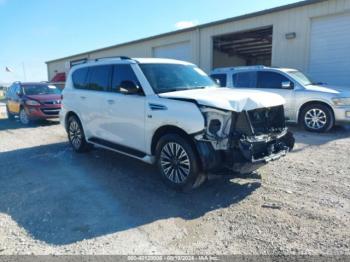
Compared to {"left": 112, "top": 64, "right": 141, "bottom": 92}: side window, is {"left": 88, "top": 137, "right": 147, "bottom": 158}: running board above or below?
below

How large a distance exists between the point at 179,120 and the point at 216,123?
1.74ft

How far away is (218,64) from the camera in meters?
21.9

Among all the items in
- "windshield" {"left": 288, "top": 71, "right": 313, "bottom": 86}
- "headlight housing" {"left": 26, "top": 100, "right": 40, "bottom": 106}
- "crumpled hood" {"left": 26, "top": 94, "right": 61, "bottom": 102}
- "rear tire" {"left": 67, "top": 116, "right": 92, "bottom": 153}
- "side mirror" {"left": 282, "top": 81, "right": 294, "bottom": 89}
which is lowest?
"rear tire" {"left": 67, "top": 116, "right": 92, "bottom": 153}

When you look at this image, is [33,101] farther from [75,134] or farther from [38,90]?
[75,134]

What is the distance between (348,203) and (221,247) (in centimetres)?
202

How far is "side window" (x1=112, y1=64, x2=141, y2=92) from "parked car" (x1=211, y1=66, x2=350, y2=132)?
5406 millimetres

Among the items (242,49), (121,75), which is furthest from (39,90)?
(242,49)

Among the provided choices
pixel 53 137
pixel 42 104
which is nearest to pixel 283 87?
pixel 53 137

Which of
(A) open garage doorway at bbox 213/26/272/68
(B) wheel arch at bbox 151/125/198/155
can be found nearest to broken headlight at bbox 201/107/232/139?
(B) wheel arch at bbox 151/125/198/155

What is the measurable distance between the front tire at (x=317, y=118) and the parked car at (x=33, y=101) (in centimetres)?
882

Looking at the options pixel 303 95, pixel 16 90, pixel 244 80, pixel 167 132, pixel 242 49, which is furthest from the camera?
pixel 242 49

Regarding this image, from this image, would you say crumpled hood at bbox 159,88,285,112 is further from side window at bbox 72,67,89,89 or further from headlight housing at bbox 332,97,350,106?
headlight housing at bbox 332,97,350,106

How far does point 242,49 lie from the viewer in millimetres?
23031

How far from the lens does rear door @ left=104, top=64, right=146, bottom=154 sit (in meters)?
5.02
